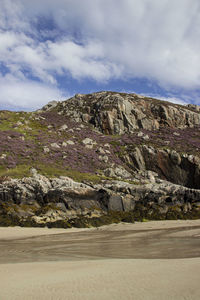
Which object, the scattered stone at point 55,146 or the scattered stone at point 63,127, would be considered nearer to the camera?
the scattered stone at point 55,146

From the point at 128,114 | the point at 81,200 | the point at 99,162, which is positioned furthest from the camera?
the point at 128,114

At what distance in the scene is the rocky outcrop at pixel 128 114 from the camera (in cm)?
7312

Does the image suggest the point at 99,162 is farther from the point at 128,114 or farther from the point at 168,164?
the point at 128,114

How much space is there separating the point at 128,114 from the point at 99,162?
28391 mm

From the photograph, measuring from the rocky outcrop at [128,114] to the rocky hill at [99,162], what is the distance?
0.99 feet

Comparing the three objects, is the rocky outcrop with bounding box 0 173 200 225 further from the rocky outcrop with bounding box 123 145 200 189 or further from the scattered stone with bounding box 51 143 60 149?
the scattered stone with bounding box 51 143 60 149

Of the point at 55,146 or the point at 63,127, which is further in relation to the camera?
the point at 63,127

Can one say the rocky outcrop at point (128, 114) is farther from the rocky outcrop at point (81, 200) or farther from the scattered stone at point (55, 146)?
the rocky outcrop at point (81, 200)

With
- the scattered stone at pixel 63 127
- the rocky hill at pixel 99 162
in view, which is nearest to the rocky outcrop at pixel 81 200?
the rocky hill at pixel 99 162

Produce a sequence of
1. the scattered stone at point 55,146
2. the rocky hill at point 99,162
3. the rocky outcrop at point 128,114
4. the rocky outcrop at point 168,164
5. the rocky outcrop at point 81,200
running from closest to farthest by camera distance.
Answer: the rocky outcrop at point 81,200 → the rocky hill at point 99,162 → the rocky outcrop at point 168,164 → the scattered stone at point 55,146 → the rocky outcrop at point 128,114

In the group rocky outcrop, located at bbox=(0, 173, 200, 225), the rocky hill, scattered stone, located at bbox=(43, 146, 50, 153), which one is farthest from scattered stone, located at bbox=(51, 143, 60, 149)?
rocky outcrop, located at bbox=(0, 173, 200, 225)

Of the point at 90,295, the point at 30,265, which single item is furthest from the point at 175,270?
the point at 30,265

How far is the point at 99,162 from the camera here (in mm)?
50562

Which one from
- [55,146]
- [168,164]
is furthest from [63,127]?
[168,164]
